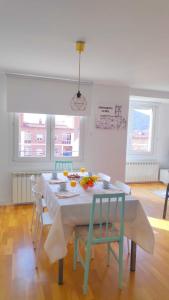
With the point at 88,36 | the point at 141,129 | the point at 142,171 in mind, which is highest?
the point at 88,36

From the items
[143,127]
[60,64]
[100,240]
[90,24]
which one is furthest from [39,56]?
[143,127]

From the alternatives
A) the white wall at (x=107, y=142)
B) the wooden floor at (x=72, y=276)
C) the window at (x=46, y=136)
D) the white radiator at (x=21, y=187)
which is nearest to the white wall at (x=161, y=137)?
the white wall at (x=107, y=142)

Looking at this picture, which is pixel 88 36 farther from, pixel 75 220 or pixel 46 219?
pixel 46 219

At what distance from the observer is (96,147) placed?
469 centimetres

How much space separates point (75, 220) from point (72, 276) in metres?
0.60

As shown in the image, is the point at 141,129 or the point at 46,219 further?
the point at 141,129

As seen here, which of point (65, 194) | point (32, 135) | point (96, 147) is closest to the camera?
point (65, 194)

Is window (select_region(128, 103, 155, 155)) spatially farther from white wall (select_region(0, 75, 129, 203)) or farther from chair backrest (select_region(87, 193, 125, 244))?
chair backrest (select_region(87, 193, 125, 244))

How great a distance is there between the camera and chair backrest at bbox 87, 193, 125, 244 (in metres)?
2.03

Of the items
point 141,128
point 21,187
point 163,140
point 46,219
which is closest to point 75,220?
point 46,219

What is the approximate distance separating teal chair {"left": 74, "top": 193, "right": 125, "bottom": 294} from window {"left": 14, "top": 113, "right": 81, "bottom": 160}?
238 centimetres

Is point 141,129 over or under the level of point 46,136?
over

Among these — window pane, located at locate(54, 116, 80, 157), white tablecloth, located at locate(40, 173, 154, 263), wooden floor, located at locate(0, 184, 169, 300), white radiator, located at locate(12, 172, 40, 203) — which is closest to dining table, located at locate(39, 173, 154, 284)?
white tablecloth, located at locate(40, 173, 154, 263)

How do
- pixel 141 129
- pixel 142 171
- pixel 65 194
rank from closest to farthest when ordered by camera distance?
pixel 65 194
pixel 142 171
pixel 141 129
